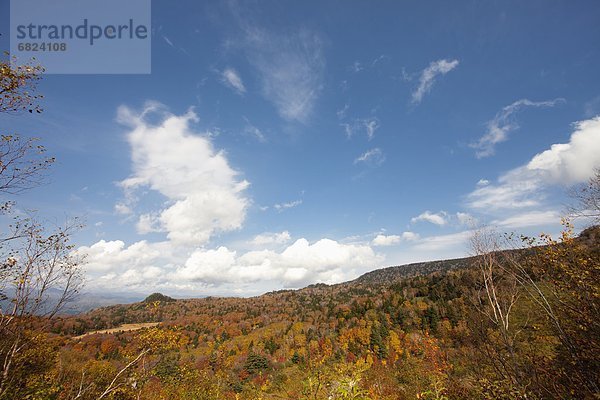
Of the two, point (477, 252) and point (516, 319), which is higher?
point (477, 252)

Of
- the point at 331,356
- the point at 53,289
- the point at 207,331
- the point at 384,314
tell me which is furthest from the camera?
the point at 207,331

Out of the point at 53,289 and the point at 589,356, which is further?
the point at 53,289

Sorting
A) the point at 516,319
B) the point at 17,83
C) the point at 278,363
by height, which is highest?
the point at 17,83

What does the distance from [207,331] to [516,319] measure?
517 ft

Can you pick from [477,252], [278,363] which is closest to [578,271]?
[477,252]

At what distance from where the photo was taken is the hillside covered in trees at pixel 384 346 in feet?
36.4

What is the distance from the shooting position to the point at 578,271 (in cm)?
1095

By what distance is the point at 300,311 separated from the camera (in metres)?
186

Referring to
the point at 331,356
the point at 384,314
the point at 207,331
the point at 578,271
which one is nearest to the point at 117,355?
the point at 207,331

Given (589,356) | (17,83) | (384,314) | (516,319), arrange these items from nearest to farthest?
(17,83), (589,356), (516,319), (384,314)

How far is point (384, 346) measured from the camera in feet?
358

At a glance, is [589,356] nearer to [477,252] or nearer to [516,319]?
[477,252]

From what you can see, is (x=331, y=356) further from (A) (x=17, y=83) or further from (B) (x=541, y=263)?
(A) (x=17, y=83)

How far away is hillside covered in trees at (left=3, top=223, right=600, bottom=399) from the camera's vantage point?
11.1 meters
